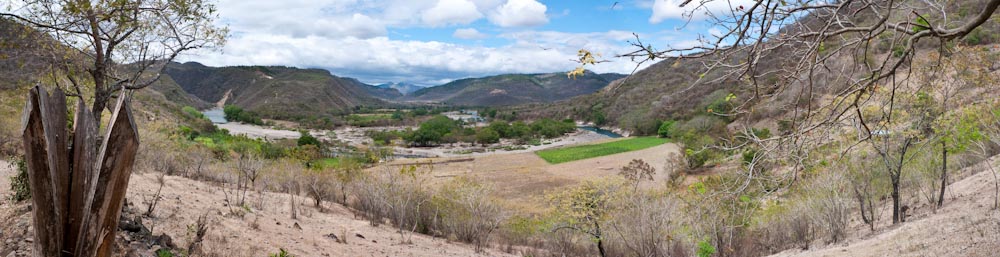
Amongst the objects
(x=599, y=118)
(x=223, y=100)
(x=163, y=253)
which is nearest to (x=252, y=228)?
(x=163, y=253)

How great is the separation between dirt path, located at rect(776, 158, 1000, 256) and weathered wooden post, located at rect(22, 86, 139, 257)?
9825 mm

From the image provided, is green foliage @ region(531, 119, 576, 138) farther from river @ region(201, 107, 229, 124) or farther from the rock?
the rock

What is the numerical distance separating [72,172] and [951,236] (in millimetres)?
11679

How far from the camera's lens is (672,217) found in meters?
15.4

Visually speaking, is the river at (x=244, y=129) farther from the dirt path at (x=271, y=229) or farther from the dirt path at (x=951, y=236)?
the dirt path at (x=951, y=236)

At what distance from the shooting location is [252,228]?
1205 centimetres

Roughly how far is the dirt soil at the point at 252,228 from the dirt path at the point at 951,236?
964 centimetres

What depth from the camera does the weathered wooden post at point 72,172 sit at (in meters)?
2.70

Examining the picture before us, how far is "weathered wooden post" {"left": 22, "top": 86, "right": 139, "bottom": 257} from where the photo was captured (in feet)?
8.84

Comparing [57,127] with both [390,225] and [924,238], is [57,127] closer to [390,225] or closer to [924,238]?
[924,238]

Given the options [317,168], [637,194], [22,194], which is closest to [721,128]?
[637,194]

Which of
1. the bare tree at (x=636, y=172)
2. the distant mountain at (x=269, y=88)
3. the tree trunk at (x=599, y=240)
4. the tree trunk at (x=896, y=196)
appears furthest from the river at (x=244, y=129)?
the tree trunk at (x=896, y=196)

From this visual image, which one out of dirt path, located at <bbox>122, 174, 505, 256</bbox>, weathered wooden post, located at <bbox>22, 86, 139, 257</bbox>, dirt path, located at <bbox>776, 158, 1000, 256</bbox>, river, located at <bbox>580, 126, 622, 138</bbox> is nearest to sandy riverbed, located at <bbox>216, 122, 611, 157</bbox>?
river, located at <bbox>580, 126, 622, 138</bbox>

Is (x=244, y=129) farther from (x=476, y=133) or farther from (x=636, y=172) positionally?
(x=636, y=172)
